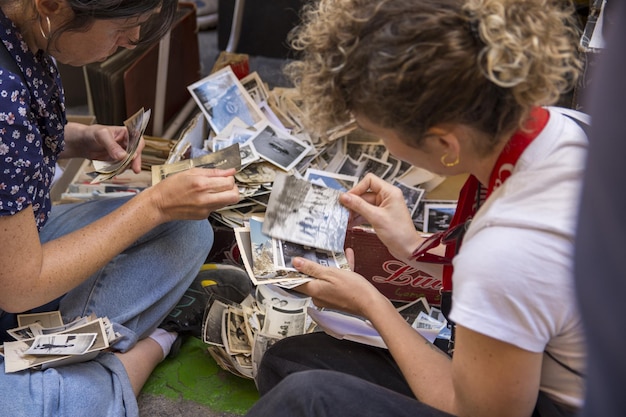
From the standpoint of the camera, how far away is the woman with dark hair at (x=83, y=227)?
1348 mm

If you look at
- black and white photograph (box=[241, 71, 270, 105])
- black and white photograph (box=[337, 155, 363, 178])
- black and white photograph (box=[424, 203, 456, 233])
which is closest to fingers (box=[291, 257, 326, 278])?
black and white photograph (box=[424, 203, 456, 233])

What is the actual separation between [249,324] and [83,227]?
1.50ft

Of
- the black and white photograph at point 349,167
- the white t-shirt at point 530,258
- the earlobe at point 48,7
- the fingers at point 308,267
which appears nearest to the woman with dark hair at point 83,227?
the earlobe at point 48,7

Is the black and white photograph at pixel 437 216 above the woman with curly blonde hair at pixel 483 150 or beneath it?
beneath

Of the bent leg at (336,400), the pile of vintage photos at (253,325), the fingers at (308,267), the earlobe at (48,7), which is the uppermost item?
the earlobe at (48,7)

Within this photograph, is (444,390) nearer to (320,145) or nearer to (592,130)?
(592,130)

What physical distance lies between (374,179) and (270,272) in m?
0.30

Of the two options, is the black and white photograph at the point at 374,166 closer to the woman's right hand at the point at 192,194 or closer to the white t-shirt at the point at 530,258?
the woman's right hand at the point at 192,194

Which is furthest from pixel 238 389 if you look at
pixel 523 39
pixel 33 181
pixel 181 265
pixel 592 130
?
pixel 592 130

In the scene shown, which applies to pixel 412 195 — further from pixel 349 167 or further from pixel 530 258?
pixel 530 258

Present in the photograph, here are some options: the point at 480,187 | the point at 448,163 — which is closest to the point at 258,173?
the point at 480,187

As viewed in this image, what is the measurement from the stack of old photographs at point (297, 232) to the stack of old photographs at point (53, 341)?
0.36 m

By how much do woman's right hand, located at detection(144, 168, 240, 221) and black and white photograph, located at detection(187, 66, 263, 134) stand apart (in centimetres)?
74

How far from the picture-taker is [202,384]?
182 centimetres
